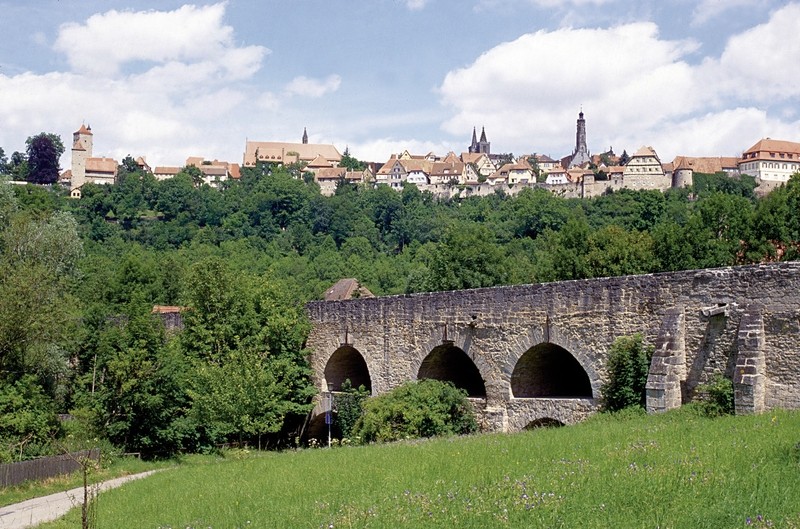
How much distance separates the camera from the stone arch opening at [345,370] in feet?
101

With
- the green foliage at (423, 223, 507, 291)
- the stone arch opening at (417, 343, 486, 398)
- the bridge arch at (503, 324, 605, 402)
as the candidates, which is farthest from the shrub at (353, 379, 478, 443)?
the green foliage at (423, 223, 507, 291)

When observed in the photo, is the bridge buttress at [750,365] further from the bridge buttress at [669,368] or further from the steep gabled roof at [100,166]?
the steep gabled roof at [100,166]

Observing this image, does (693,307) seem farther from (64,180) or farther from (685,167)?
(64,180)

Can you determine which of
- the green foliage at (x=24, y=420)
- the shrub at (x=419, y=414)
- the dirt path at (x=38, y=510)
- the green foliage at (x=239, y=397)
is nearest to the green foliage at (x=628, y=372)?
the shrub at (x=419, y=414)

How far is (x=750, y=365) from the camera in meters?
16.5

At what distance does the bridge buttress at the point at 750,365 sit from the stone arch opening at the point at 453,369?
9.64 metres

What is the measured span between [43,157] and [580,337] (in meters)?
147

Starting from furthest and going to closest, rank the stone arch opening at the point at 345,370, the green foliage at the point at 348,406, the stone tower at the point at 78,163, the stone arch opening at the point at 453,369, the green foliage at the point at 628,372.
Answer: the stone tower at the point at 78,163
the stone arch opening at the point at 345,370
the green foliage at the point at 348,406
the stone arch opening at the point at 453,369
the green foliage at the point at 628,372

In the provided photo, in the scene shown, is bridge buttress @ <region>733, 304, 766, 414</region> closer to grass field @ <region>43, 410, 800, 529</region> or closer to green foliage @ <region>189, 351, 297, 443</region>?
grass field @ <region>43, 410, 800, 529</region>

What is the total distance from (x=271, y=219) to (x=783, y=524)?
12557 centimetres

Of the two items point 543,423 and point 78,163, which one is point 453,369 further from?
point 78,163

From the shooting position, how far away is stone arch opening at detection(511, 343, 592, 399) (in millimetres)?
22734

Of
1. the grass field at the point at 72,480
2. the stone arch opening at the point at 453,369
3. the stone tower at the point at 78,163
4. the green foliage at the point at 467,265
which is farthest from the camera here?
the stone tower at the point at 78,163

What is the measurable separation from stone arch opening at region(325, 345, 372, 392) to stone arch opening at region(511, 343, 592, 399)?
8.62 metres
